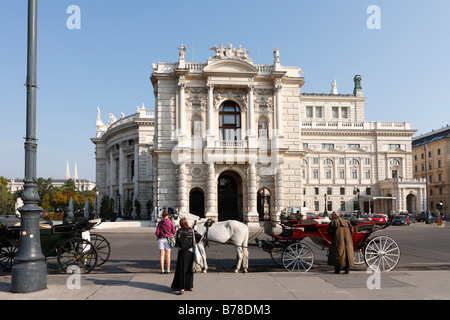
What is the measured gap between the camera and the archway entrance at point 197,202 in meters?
38.3

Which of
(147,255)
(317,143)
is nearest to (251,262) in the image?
(147,255)

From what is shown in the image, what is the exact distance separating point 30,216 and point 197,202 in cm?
2988

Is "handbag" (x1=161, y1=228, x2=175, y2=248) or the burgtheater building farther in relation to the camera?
the burgtheater building

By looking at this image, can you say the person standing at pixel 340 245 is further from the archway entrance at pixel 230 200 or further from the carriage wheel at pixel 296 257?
the archway entrance at pixel 230 200

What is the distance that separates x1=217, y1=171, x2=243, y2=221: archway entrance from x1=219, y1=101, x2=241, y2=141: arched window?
13.3ft

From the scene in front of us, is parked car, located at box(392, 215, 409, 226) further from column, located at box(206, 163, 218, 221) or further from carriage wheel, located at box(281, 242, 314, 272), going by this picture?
carriage wheel, located at box(281, 242, 314, 272)

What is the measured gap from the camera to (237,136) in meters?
37.1

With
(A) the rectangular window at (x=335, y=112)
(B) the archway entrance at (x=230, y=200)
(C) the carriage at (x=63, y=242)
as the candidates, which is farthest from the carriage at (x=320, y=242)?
(A) the rectangular window at (x=335, y=112)

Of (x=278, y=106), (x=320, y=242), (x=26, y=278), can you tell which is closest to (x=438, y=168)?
(x=278, y=106)

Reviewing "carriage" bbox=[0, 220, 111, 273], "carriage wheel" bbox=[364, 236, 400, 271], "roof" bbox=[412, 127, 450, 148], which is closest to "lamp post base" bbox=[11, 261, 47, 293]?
"carriage" bbox=[0, 220, 111, 273]

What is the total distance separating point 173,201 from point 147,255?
68.8 ft

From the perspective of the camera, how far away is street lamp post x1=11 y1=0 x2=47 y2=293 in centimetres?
826

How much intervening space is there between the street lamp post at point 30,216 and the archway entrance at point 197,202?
96.6ft

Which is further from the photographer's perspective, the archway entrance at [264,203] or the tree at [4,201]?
the tree at [4,201]
